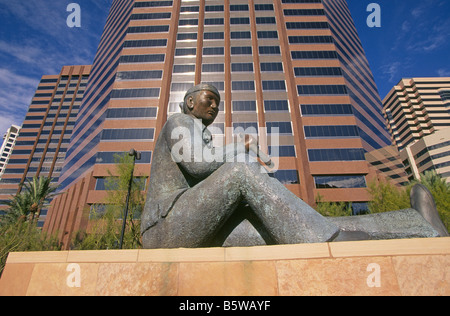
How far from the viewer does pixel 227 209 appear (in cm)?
160

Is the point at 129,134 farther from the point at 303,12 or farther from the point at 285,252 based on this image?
the point at 303,12

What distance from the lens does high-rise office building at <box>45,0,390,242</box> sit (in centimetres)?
2934

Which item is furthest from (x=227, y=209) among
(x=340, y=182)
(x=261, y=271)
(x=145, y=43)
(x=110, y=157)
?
(x=145, y=43)

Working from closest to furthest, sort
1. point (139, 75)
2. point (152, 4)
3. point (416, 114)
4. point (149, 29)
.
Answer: point (139, 75) < point (149, 29) < point (152, 4) < point (416, 114)

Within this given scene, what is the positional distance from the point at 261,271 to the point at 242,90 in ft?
117

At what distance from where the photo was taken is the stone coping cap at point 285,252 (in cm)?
119

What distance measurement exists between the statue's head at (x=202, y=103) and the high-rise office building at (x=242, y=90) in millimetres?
27180

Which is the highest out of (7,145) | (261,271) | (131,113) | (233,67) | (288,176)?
(7,145)

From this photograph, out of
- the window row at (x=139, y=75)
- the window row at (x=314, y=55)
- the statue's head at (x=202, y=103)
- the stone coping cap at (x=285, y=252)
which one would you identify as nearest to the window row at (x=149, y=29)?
the window row at (x=139, y=75)

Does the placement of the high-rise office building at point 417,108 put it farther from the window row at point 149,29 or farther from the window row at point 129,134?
the window row at point 129,134

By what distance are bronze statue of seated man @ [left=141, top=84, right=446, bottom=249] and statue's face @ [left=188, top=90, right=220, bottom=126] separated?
436 millimetres

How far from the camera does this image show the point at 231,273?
1232 millimetres

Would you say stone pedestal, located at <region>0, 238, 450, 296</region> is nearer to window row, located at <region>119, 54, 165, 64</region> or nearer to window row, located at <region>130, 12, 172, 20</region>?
window row, located at <region>119, 54, 165, 64</region>
